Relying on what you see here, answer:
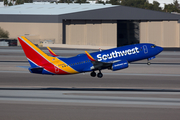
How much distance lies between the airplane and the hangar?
6806 centimetres

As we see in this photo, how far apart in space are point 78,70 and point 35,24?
75136mm

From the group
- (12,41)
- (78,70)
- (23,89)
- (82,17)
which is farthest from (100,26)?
(23,89)

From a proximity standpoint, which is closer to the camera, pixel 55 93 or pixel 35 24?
pixel 55 93

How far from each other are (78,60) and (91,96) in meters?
11.2

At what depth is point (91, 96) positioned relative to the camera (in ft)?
107

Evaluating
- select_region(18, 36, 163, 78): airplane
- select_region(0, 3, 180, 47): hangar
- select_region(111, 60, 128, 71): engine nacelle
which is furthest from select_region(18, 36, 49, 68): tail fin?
select_region(0, 3, 180, 47): hangar

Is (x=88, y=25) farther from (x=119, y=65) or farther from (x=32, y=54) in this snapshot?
(x=32, y=54)

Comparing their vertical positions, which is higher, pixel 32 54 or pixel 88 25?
pixel 88 25

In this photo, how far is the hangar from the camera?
11269cm

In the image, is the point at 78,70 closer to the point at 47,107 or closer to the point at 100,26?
the point at 47,107

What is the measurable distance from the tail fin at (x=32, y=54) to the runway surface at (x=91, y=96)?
2.94 metres

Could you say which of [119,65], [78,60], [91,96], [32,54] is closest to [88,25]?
[78,60]

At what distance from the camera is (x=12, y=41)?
111 m

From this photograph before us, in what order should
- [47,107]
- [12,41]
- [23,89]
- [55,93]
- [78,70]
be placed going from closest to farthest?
[47,107]
[55,93]
[23,89]
[78,70]
[12,41]
